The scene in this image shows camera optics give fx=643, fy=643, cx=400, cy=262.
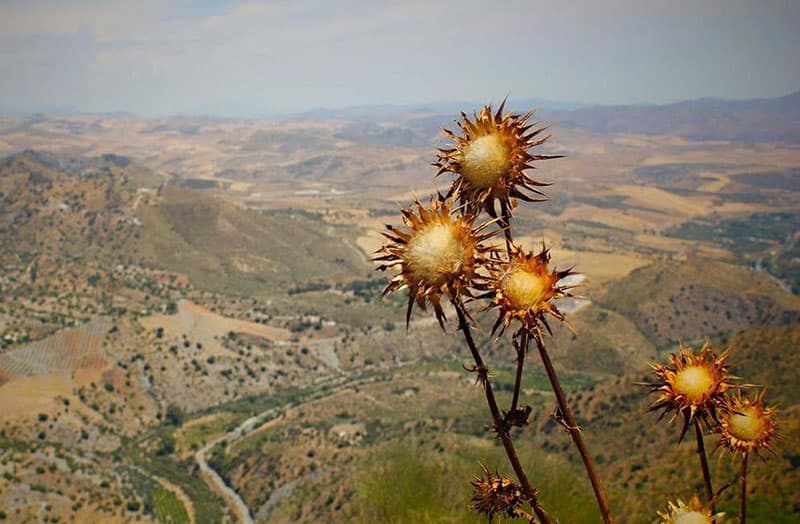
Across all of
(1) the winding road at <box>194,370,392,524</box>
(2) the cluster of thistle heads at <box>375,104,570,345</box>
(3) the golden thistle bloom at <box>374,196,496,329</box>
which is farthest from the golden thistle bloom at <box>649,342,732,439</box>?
(1) the winding road at <box>194,370,392,524</box>

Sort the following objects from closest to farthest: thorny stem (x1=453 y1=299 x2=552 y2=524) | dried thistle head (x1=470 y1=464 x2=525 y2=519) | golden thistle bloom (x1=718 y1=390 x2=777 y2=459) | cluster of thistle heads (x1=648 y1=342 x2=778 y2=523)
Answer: thorny stem (x1=453 y1=299 x2=552 y2=524) → dried thistle head (x1=470 y1=464 x2=525 y2=519) → cluster of thistle heads (x1=648 y1=342 x2=778 y2=523) → golden thistle bloom (x1=718 y1=390 x2=777 y2=459)

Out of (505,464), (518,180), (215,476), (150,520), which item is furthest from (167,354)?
(518,180)

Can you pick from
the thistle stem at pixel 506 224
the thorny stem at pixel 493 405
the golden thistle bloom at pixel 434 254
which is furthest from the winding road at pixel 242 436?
the thistle stem at pixel 506 224

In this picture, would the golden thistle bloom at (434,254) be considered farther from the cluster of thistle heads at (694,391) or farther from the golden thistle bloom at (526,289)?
the cluster of thistle heads at (694,391)

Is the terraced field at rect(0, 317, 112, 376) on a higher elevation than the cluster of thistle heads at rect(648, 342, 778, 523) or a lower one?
lower

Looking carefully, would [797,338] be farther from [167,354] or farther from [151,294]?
[151,294]

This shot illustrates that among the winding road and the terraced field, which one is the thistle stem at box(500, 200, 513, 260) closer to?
the winding road
